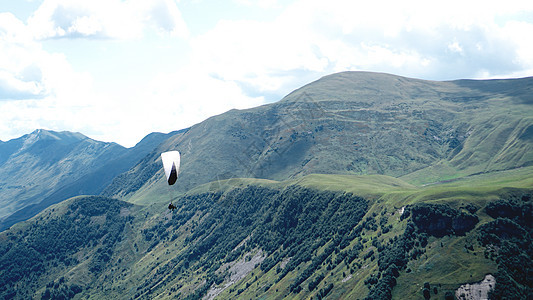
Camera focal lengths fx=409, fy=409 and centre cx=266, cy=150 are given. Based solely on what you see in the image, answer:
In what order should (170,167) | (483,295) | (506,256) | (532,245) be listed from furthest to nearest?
(532,245), (506,256), (483,295), (170,167)

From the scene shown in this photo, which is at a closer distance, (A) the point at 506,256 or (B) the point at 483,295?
(B) the point at 483,295

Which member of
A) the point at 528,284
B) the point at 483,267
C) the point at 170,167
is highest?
the point at 170,167

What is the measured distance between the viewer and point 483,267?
176m

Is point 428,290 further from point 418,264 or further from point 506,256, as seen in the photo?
point 506,256

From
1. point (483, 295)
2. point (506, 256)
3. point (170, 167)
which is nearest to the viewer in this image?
point (170, 167)

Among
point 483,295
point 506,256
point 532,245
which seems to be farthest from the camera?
point 532,245

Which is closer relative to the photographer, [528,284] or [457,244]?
[528,284]

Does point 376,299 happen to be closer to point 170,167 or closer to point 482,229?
point 482,229

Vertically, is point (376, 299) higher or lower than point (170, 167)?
lower

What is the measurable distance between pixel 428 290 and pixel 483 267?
26342mm

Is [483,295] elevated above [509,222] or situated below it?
below

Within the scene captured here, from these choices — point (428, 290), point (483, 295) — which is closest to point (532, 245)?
point (483, 295)

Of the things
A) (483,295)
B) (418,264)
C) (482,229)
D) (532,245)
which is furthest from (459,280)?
(532,245)

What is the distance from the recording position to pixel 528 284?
175750 mm
